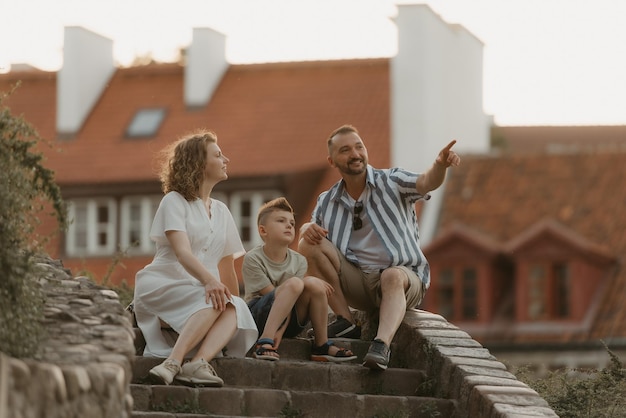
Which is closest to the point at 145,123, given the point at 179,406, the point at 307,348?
the point at 307,348

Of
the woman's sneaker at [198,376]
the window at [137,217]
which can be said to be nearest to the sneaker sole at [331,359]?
the woman's sneaker at [198,376]

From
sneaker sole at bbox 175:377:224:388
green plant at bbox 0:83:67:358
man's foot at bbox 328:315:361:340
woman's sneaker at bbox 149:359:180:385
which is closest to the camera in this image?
green plant at bbox 0:83:67:358

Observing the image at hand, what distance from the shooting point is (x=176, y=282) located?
11484mm

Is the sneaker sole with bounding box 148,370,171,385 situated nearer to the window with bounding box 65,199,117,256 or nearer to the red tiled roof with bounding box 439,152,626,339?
the red tiled roof with bounding box 439,152,626,339

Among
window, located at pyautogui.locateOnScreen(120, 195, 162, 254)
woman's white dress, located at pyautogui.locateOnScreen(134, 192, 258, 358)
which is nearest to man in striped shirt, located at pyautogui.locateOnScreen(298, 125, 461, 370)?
woman's white dress, located at pyautogui.locateOnScreen(134, 192, 258, 358)

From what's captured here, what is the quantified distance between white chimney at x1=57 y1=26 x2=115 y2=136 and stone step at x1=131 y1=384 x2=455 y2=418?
122ft

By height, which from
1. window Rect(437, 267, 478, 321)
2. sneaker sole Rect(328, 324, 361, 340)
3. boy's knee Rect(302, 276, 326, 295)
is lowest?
window Rect(437, 267, 478, 321)

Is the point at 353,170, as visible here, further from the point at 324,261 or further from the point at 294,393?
the point at 294,393

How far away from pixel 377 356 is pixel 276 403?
838 mm

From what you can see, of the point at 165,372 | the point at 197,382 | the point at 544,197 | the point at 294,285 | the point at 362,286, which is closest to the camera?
the point at 165,372

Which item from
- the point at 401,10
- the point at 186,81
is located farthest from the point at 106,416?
the point at 186,81

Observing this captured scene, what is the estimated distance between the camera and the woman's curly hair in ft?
38.4

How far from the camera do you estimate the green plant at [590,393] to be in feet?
38.5

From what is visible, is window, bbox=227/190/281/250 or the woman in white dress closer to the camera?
the woman in white dress
